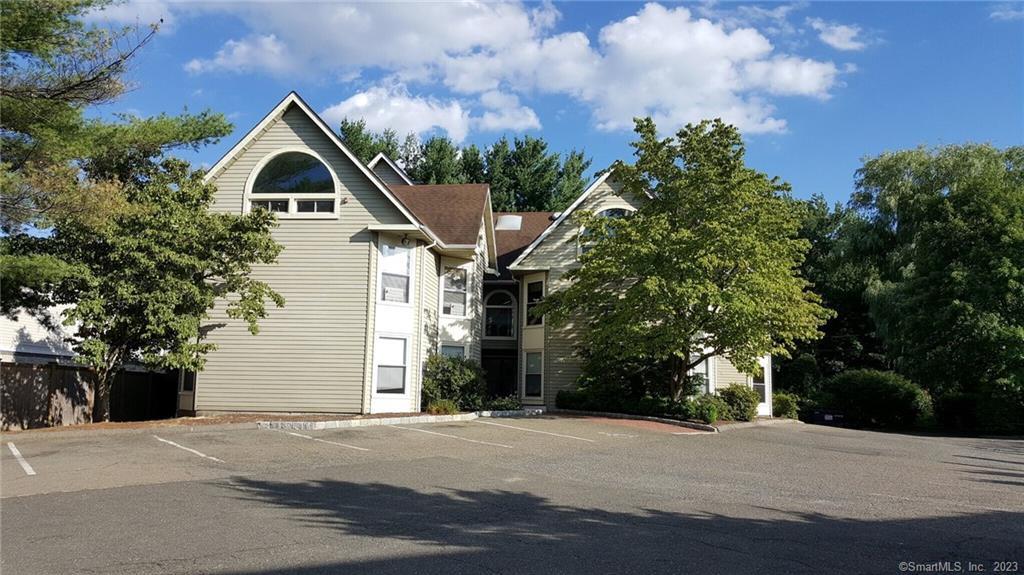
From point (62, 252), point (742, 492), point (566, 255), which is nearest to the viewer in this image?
point (742, 492)

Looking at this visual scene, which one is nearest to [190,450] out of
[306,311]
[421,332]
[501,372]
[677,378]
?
[306,311]

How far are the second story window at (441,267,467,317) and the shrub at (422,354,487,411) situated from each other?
278cm

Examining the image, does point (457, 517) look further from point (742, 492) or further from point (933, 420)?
point (933, 420)

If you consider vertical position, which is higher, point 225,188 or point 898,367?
point 225,188

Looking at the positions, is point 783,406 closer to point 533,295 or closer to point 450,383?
point 533,295

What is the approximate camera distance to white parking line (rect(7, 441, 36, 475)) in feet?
37.2

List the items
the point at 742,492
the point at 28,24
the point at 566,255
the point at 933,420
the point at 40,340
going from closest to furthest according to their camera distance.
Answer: the point at 742,492, the point at 28,24, the point at 566,255, the point at 40,340, the point at 933,420

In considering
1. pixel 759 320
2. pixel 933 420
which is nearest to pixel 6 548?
pixel 759 320

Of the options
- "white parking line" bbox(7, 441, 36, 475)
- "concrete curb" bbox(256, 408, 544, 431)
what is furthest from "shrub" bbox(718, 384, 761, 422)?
"white parking line" bbox(7, 441, 36, 475)

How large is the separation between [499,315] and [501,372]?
2345 mm

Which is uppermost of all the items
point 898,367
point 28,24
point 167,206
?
point 28,24

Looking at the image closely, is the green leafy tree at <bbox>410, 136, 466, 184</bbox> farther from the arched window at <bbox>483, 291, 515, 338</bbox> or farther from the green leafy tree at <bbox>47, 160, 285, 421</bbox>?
the green leafy tree at <bbox>47, 160, 285, 421</bbox>

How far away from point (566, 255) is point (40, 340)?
809 inches

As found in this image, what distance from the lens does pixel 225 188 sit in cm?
2119
